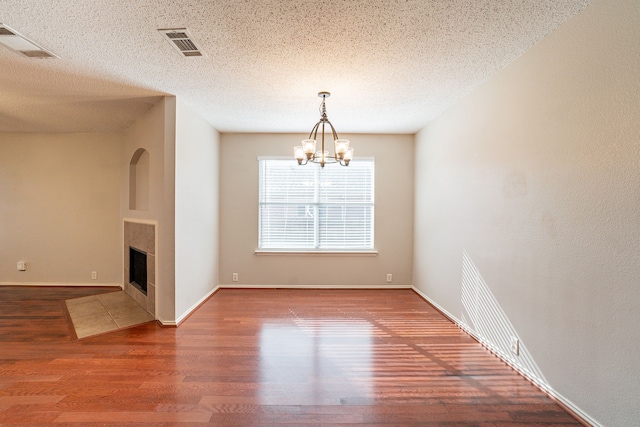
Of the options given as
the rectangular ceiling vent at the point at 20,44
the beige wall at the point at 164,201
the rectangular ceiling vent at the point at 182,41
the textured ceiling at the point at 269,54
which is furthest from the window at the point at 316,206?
the rectangular ceiling vent at the point at 20,44

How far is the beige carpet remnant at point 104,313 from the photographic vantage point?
357cm

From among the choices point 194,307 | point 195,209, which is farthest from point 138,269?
point 195,209

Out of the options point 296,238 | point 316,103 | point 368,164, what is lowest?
point 296,238

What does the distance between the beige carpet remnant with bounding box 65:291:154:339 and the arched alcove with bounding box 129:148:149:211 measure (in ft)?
4.40

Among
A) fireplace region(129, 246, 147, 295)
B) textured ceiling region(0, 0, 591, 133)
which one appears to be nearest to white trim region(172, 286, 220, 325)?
fireplace region(129, 246, 147, 295)

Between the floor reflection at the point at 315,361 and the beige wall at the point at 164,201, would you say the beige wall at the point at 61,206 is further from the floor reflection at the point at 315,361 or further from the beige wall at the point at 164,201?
the floor reflection at the point at 315,361

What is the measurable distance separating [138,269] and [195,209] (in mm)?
1338

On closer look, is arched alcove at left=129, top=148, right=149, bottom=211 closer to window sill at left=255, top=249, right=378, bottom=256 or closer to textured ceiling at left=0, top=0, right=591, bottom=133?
textured ceiling at left=0, top=0, right=591, bottom=133

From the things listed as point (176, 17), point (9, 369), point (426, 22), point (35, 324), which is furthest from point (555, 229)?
point (35, 324)

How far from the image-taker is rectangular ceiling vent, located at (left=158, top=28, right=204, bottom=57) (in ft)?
7.58

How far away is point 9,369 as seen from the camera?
264 cm

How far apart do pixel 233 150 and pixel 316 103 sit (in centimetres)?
208

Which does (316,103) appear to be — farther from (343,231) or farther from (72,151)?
(72,151)

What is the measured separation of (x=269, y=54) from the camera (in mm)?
2646
